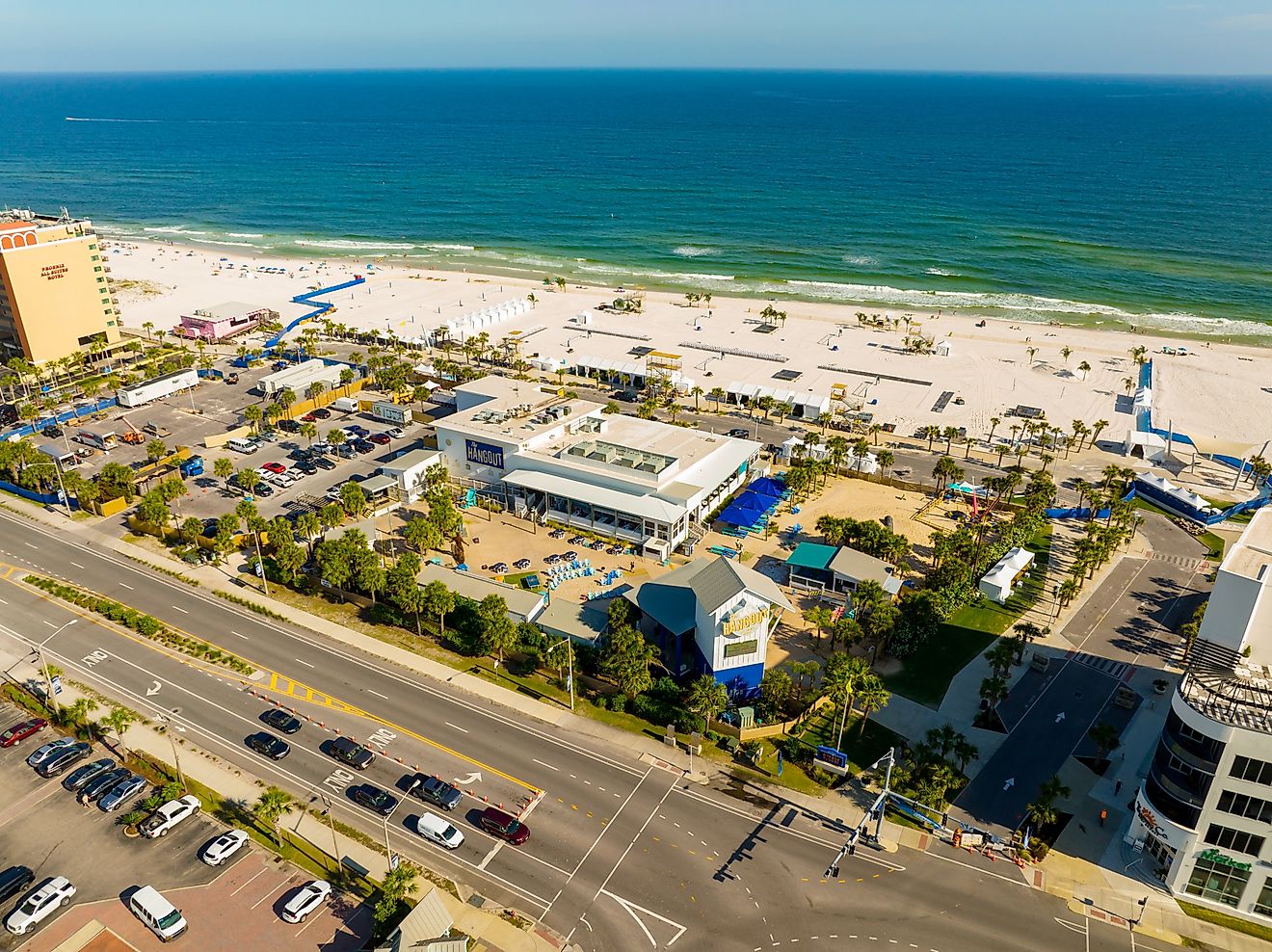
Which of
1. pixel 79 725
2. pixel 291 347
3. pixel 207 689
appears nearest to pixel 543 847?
pixel 207 689

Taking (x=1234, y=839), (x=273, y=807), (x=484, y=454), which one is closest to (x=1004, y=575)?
(x=1234, y=839)

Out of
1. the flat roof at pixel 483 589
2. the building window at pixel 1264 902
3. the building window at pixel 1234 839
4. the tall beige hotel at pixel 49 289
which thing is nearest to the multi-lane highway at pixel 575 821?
the building window at pixel 1234 839

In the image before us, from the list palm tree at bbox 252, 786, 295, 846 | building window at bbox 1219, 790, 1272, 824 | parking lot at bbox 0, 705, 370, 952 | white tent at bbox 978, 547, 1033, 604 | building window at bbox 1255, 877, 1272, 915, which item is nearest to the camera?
parking lot at bbox 0, 705, 370, 952

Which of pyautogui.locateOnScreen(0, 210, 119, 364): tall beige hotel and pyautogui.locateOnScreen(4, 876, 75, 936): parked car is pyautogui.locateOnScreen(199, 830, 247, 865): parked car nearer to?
pyautogui.locateOnScreen(4, 876, 75, 936): parked car

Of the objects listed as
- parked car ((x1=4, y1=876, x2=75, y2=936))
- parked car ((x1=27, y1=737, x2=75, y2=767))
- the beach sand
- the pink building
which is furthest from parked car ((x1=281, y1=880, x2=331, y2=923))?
the pink building

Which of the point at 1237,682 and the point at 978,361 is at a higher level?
the point at 1237,682

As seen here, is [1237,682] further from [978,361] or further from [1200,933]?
[978,361]
